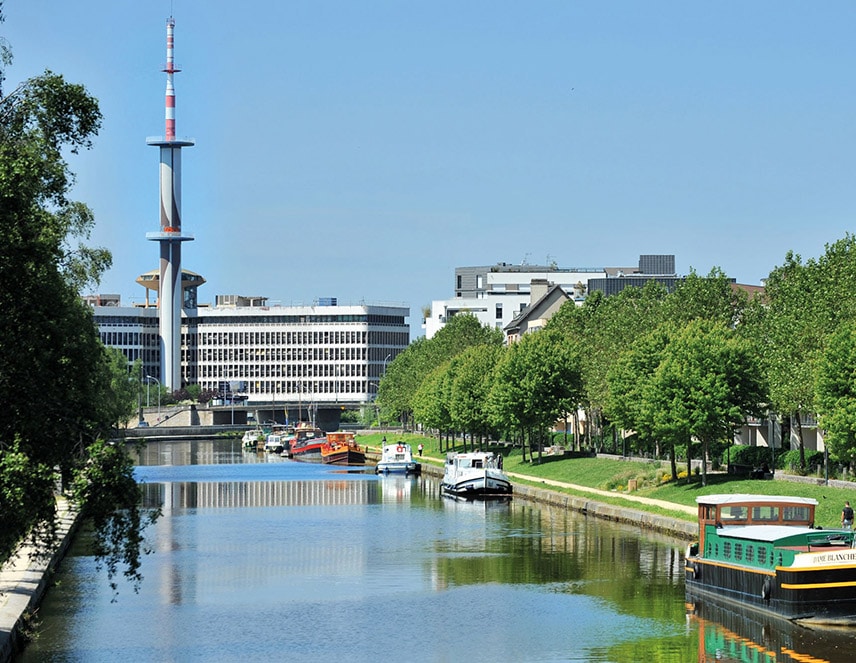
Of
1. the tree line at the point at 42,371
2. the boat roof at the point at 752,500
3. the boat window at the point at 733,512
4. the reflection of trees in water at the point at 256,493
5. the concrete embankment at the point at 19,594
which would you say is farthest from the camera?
the reflection of trees in water at the point at 256,493

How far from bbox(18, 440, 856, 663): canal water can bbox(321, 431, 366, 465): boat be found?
77.5 meters

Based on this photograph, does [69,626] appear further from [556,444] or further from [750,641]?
[556,444]

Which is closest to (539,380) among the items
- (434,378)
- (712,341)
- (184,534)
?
(712,341)

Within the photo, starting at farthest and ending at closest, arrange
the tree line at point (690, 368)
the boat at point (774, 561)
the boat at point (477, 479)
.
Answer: the boat at point (477, 479) < the tree line at point (690, 368) < the boat at point (774, 561)

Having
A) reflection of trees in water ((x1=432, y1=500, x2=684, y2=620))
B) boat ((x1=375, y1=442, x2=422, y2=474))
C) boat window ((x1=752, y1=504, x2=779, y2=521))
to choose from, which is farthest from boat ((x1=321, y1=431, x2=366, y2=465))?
boat window ((x1=752, y1=504, x2=779, y2=521))

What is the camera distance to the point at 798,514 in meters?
53.8

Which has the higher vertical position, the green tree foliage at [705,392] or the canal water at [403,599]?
the green tree foliage at [705,392]

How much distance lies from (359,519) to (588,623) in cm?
4184

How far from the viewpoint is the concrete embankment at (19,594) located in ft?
138

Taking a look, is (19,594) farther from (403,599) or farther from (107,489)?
(107,489)

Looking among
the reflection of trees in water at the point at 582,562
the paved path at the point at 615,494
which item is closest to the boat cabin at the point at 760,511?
the reflection of trees in water at the point at 582,562

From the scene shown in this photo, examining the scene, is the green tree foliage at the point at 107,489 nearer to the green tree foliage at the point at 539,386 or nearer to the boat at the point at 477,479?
the boat at the point at 477,479

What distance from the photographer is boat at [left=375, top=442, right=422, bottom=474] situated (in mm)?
143125

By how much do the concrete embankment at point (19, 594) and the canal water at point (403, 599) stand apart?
85 centimetres
